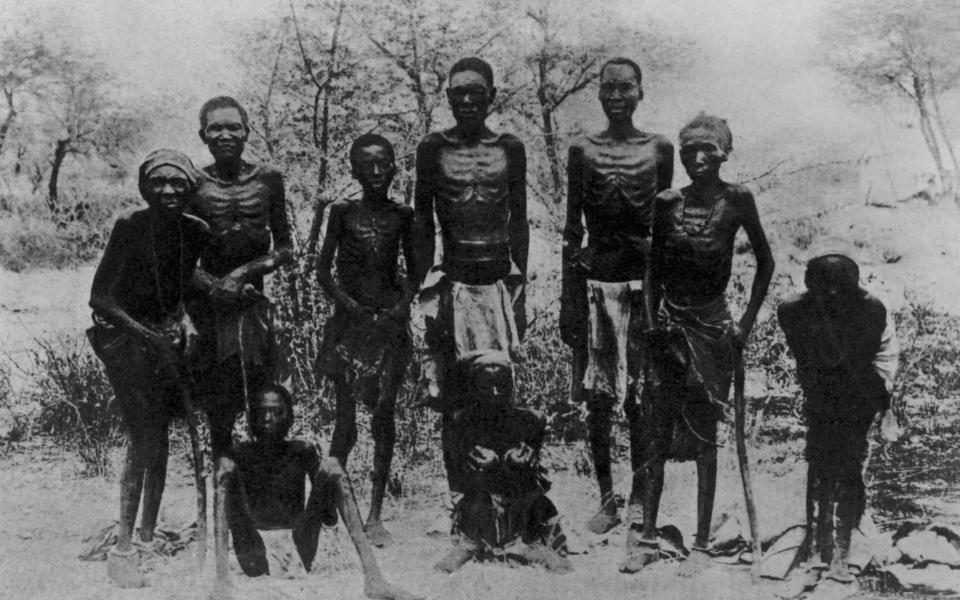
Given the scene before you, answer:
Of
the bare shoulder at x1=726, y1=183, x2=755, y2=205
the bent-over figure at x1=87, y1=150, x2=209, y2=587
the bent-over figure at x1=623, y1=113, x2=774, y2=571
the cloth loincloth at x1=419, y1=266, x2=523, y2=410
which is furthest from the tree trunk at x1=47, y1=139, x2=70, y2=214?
the bare shoulder at x1=726, y1=183, x2=755, y2=205

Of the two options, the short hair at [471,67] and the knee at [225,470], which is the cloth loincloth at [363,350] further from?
the short hair at [471,67]

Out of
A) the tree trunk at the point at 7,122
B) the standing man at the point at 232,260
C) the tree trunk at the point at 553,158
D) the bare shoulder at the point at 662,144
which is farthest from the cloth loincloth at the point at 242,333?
the tree trunk at the point at 553,158

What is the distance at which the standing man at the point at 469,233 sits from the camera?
423cm

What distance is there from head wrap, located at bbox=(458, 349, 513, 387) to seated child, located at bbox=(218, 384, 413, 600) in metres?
0.72

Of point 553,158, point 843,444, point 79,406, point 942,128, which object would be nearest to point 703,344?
point 843,444

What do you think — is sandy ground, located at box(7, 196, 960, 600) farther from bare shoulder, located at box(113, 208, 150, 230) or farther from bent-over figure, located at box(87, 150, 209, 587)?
bare shoulder, located at box(113, 208, 150, 230)

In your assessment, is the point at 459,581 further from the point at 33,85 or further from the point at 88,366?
the point at 33,85

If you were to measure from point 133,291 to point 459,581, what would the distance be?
5.98ft

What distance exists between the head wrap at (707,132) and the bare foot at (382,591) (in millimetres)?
2189

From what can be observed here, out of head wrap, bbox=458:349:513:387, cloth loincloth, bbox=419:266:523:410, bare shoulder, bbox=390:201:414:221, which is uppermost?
bare shoulder, bbox=390:201:414:221

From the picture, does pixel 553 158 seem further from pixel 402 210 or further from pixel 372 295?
pixel 372 295

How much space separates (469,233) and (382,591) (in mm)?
1606

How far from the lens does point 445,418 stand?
4.20m

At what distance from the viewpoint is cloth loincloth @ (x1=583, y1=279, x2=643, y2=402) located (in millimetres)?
4254
